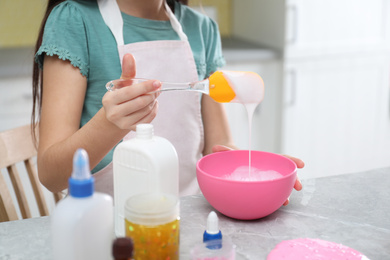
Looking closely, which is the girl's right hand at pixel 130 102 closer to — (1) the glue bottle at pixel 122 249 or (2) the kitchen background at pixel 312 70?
(1) the glue bottle at pixel 122 249

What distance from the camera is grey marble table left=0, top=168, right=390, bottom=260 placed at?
838mm

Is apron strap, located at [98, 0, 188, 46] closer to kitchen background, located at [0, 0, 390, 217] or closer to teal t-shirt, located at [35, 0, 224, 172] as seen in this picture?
teal t-shirt, located at [35, 0, 224, 172]

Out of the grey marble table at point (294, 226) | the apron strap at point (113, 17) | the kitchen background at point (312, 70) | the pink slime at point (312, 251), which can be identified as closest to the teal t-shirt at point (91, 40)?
the apron strap at point (113, 17)

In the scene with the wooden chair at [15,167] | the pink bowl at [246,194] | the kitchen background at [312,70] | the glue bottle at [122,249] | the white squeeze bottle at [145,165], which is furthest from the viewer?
the kitchen background at [312,70]

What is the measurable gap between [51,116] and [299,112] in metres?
1.67

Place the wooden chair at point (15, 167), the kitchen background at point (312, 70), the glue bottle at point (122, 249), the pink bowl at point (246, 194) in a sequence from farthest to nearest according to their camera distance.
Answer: the kitchen background at point (312, 70), the wooden chair at point (15, 167), the pink bowl at point (246, 194), the glue bottle at point (122, 249)

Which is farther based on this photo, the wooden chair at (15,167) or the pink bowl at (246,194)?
the wooden chair at (15,167)

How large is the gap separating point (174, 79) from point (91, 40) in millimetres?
247

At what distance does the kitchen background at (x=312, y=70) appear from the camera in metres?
2.50

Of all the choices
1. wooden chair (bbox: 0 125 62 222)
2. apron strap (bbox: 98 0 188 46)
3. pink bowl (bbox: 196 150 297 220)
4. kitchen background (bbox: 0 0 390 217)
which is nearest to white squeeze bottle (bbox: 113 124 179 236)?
pink bowl (bbox: 196 150 297 220)

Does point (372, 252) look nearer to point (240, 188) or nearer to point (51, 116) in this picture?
point (240, 188)

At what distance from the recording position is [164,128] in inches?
53.4

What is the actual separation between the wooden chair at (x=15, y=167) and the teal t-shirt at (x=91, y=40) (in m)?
0.15

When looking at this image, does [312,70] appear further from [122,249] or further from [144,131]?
[122,249]
